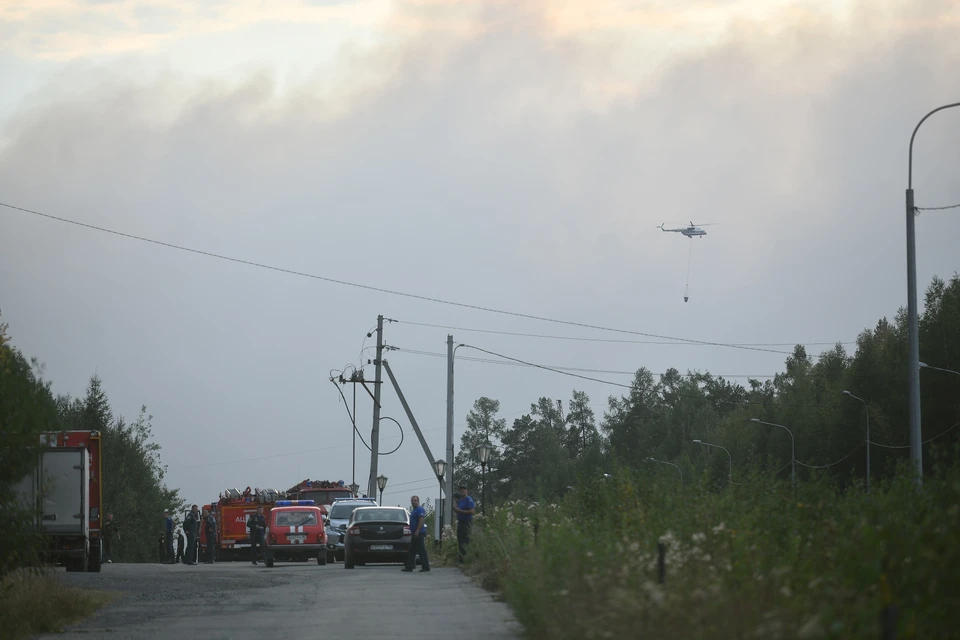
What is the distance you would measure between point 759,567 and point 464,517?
2208 cm

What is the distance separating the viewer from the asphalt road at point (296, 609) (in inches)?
592

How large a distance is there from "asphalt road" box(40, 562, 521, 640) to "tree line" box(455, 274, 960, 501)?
329 cm

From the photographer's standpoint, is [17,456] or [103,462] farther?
[103,462]

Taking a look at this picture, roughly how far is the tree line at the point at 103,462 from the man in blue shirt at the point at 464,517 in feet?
31.4

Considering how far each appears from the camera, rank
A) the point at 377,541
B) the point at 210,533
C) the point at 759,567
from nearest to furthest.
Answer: the point at 759,567
the point at 377,541
the point at 210,533

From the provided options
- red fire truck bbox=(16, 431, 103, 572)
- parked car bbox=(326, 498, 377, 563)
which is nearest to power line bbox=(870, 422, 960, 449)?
parked car bbox=(326, 498, 377, 563)

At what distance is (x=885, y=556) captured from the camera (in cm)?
824

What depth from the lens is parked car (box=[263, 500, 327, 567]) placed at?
37406 mm

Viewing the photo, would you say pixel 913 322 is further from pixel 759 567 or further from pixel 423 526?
pixel 759 567

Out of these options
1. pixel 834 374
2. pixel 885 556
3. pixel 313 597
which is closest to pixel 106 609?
pixel 313 597

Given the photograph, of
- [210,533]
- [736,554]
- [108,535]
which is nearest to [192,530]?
[108,535]

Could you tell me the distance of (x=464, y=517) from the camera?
31125mm

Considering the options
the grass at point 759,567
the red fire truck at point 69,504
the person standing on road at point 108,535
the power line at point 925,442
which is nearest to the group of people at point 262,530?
the person standing on road at point 108,535

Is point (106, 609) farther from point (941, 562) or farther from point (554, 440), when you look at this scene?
point (554, 440)
